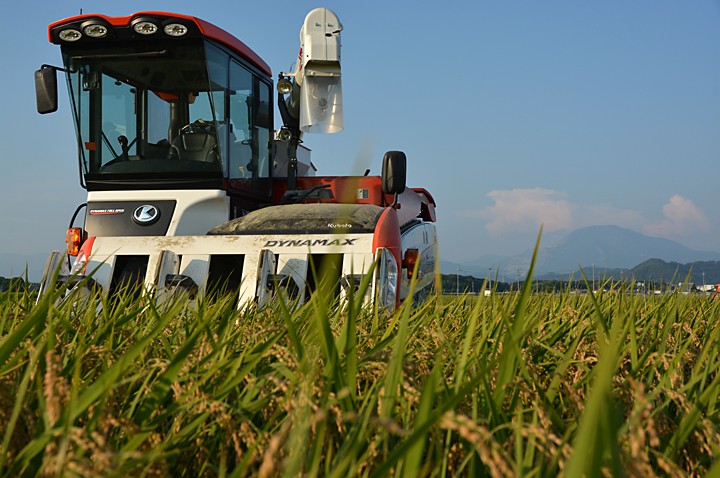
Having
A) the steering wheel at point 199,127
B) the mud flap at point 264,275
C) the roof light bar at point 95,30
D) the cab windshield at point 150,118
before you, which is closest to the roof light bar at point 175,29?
the cab windshield at point 150,118

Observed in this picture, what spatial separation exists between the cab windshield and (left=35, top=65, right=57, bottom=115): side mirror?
459mm

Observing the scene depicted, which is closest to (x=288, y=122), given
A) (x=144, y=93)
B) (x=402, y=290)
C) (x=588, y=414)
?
(x=144, y=93)

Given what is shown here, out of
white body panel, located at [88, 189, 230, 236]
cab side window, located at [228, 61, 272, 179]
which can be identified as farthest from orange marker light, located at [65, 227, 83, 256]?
cab side window, located at [228, 61, 272, 179]

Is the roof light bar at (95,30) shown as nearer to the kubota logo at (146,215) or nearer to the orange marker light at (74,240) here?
→ the kubota logo at (146,215)

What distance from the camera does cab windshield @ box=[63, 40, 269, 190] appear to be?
287 inches

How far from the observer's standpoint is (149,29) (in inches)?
275

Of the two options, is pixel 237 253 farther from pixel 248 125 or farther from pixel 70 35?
pixel 70 35

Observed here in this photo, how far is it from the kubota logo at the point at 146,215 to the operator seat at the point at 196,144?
553 mm

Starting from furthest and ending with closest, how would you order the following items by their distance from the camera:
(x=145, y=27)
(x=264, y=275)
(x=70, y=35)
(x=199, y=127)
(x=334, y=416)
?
(x=199, y=127)
(x=70, y=35)
(x=145, y=27)
(x=264, y=275)
(x=334, y=416)

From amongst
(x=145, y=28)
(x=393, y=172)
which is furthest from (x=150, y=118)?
(x=393, y=172)

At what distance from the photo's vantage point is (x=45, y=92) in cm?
686

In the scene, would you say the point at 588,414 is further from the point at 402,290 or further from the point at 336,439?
the point at 402,290

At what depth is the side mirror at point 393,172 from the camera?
22.5 feet

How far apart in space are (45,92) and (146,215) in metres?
1.42
